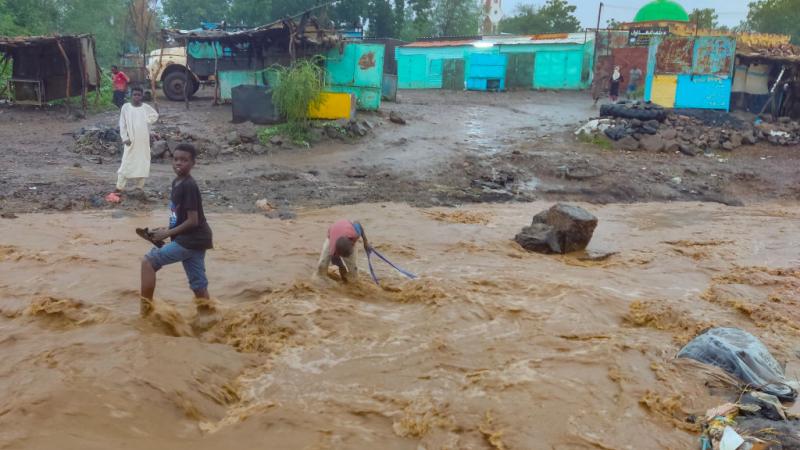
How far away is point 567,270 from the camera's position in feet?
24.7

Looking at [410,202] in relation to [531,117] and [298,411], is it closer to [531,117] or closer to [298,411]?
[298,411]

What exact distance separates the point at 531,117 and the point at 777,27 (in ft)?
96.7

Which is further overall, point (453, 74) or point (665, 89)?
point (453, 74)

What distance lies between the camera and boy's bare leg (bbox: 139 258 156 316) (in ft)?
15.6

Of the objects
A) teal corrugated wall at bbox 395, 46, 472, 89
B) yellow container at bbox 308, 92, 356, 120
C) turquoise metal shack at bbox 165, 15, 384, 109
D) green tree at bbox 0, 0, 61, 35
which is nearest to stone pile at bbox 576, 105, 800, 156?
turquoise metal shack at bbox 165, 15, 384, 109

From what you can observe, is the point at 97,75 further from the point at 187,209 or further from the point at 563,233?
the point at 187,209

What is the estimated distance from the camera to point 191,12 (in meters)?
38.6

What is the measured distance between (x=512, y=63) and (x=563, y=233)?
2249cm

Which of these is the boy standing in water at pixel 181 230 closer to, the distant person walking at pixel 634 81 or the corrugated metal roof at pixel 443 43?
the distant person walking at pixel 634 81

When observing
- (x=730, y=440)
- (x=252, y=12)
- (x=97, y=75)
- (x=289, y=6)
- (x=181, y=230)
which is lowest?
(x=730, y=440)

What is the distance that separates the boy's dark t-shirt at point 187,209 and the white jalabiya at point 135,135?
15.7 ft

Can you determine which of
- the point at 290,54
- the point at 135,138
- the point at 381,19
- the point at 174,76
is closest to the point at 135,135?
the point at 135,138

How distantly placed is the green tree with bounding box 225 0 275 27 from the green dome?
62.8 feet

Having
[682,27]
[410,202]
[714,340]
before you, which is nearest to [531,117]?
[410,202]
